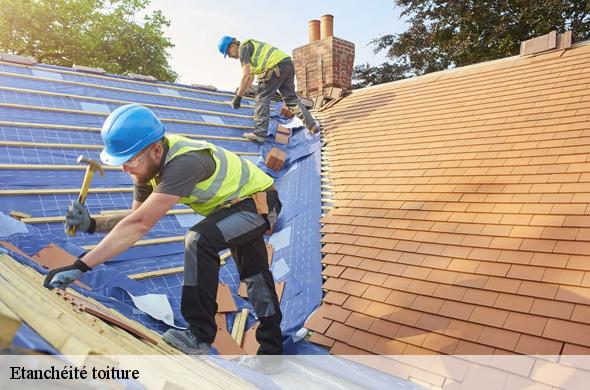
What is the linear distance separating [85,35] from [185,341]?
19.6 metres

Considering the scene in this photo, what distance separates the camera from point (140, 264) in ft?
11.1

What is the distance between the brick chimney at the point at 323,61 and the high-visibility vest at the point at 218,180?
6646 mm

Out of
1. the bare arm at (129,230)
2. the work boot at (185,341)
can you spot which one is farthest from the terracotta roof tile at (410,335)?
the bare arm at (129,230)

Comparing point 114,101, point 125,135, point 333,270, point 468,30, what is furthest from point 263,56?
point 468,30

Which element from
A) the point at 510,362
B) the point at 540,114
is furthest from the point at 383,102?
the point at 510,362

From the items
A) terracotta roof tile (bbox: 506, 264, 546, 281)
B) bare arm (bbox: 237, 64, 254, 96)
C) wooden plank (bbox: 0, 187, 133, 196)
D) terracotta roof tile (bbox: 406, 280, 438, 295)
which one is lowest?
terracotta roof tile (bbox: 406, 280, 438, 295)

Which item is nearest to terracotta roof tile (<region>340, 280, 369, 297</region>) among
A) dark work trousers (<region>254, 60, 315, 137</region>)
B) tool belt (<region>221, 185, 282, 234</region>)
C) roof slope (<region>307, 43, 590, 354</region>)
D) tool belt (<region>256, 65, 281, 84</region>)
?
roof slope (<region>307, 43, 590, 354</region>)

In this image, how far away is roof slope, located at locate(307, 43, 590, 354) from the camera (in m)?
2.47

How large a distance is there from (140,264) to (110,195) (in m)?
0.96

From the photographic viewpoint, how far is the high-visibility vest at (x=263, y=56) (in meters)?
5.88

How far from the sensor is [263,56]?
19.3 ft

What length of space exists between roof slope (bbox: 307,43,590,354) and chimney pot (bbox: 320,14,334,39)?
14.3ft

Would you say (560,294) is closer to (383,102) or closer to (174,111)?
(383,102)

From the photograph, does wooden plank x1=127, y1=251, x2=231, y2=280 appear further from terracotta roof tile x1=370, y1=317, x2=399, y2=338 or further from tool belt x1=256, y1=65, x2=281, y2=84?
tool belt x1=256, y1=65, x2=281, y2=84
